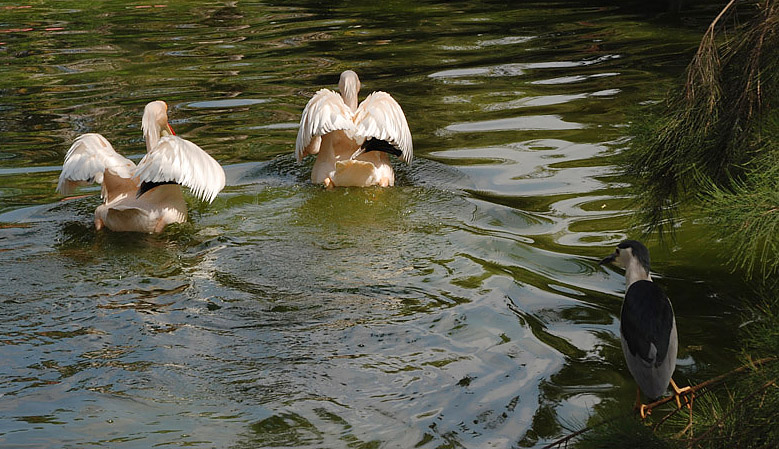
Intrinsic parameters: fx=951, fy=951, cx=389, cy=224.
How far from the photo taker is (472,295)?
16.8 ft

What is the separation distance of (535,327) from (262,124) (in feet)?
16.6

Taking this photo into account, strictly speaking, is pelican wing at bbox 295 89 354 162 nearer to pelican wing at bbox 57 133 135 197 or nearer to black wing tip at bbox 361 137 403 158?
black wing tip at bbox 361 137 403 158

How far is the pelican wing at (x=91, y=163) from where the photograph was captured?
6.25 meters

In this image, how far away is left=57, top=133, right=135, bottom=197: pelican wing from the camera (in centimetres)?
625

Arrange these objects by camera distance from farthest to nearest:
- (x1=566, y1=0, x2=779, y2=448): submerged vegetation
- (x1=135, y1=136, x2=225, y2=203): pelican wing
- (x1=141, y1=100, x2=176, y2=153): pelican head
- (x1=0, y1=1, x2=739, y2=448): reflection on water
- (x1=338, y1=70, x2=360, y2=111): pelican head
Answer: (x1=338, y1=70, x2=360, y2=111): pelican head → (x1=141, y1=100, x2=176, y2=153): pelican head → (x1=135, y1=136, x2=225, y2=203): pelican wing → (x1=0, y1=1, x2=739, y2=448): reflection on water → (x1=566, y1=0, x2=779, y2=448): submerged vegetation

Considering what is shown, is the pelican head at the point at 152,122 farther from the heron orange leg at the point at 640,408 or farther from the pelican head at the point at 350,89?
the heron orange leg at the point at 640,408

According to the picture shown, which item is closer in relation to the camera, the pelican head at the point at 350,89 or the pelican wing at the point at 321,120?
the pelican wing at the point at 321,120

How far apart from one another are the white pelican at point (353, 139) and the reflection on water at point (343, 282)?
7.8 inches

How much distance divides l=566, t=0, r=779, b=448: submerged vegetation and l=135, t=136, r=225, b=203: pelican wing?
104 inches

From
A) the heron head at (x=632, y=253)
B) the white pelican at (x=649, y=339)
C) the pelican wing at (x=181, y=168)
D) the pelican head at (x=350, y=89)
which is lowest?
the white pelican at (x=649, y=339)

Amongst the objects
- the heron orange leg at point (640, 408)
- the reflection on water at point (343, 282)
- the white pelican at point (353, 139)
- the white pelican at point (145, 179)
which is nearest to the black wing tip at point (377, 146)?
the white pelican at point (353, 139)

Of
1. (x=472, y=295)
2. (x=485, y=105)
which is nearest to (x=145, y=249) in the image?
(x=472, y=295)

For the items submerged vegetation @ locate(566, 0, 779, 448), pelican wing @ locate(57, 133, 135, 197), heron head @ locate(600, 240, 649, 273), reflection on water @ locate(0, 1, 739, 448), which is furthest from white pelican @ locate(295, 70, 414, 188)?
heron head @ locate(600, 240, 649, 273)

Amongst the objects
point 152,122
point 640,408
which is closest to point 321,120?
point 152,122
